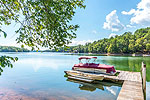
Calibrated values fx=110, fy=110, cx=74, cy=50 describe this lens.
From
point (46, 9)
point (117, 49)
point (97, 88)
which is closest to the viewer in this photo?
point (46, 9)

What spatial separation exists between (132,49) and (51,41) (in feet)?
284

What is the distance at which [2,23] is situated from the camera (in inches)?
153

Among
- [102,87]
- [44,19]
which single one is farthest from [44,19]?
[102,87]

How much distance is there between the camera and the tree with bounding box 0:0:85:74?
336 centimetres

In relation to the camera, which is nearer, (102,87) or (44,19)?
(44,19)

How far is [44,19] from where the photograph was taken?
11.6 feet

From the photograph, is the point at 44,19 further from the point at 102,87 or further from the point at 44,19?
the point at 102,87

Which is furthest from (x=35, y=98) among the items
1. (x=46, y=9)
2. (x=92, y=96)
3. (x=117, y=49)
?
(x=117, y=49)

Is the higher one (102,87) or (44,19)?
(44,19)

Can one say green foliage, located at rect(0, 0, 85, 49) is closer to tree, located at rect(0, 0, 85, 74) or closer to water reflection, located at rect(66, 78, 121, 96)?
tree, located at rect(0, 0, 85, 74)

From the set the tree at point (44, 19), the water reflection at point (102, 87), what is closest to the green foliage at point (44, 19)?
the tree at point (44, 19)

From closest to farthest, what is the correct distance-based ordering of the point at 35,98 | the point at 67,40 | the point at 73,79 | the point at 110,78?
the point at 67,40 → the point at 35,98 → the point at 110,78 → the point at 73,79

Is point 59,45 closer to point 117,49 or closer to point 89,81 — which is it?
point 89,81

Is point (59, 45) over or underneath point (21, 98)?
over
